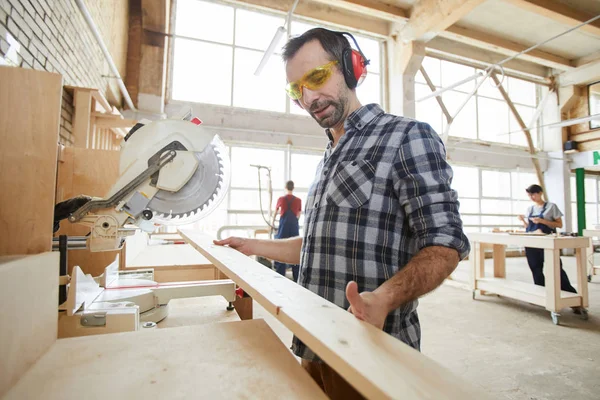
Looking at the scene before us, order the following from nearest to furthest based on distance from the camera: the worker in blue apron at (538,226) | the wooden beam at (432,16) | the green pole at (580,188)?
the worker in blue apron at (538,226) < the wooden beam at (432,16) < the green pole at (580,188)

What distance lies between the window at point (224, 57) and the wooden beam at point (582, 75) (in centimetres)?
645

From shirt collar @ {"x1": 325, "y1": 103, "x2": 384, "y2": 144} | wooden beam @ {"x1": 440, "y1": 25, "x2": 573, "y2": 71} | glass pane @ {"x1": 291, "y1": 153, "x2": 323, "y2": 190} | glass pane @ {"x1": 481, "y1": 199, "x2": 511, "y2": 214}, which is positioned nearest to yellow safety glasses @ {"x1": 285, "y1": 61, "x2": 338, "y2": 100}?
shirt collar @ {"x1": 325, "y1": 103, "x2": 384, "y2": 144}

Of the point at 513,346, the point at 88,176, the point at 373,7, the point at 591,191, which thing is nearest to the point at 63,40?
the point at 88,176

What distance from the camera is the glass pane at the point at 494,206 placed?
28.2 ft

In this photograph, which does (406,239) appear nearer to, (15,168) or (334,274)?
(334,274)

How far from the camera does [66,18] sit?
2.52 m

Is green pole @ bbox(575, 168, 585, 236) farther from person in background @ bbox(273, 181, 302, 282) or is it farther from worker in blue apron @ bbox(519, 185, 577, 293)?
person in background @ bbox(273, 181, 302, 282)

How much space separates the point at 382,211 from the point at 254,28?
6.83m

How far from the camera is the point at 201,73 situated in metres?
6.23

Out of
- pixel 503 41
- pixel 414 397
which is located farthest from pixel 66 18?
pixel 503 41

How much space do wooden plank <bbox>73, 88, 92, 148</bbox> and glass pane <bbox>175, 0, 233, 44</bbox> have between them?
4.10 m

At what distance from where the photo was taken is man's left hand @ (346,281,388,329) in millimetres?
604

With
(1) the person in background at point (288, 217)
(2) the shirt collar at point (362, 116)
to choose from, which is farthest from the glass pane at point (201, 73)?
(2) the shirt collar at point (362, 116)

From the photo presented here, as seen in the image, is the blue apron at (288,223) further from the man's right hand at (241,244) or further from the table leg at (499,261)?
the man's right hand at (241,244)
